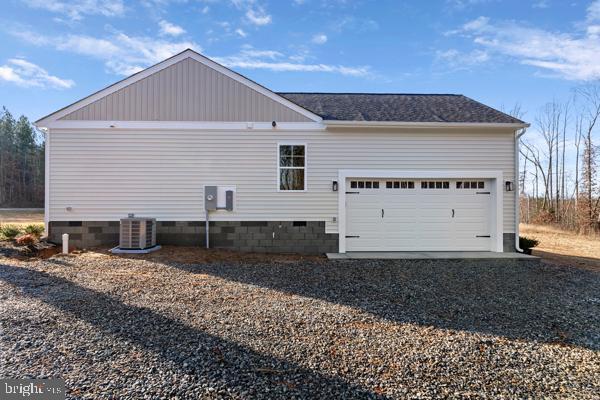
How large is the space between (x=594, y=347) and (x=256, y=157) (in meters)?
7.32

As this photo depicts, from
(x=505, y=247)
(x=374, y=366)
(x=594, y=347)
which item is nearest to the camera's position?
(x=374, y=366)

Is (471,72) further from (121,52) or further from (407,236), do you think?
(121,52)

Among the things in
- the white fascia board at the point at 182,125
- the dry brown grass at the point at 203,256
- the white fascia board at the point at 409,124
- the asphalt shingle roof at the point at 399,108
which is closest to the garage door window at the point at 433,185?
Result: the white fascia board at the point at 409,124

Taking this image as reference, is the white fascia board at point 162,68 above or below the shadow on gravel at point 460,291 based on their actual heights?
above

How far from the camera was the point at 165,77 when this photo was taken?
8.50 m

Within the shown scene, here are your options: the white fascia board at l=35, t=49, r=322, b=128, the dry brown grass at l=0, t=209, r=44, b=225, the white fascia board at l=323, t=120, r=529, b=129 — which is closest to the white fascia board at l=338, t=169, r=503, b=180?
the white fascia board at l=323, t=120, r=529, b=129

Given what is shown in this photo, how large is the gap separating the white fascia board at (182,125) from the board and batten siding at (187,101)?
110 millimetres

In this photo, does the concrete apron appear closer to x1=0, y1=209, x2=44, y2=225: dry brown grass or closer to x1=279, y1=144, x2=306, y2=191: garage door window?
x1=279, y1=144, x2=306, y2=191: garage door window

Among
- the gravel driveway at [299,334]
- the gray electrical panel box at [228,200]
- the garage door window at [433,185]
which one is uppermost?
the garage door window at [433,185]

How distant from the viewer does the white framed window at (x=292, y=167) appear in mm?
8664

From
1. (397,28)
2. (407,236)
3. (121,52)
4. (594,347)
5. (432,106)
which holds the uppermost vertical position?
(397,28)

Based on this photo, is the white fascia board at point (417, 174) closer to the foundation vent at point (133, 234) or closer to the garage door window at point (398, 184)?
the garage door window at point (398, 184)

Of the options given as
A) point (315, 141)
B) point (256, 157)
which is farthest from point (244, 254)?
point (315, 141)

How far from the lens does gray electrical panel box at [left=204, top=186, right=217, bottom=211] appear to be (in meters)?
8.44
